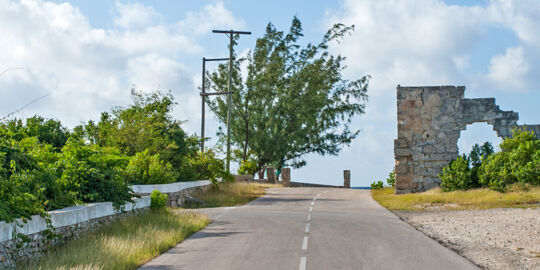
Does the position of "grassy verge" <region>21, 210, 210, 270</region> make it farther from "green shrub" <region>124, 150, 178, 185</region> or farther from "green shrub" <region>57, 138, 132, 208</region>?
"green shrub" <region>124, 150, 178, 185</region>

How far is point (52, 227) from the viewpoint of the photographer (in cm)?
1126

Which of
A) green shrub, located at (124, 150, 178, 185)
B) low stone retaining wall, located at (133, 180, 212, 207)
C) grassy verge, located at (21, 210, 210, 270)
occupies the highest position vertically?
green shrub, located at (124, 150, 178, 185)

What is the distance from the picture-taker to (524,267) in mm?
11297

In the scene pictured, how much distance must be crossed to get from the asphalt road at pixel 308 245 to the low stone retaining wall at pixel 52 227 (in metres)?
2.07

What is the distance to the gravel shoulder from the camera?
12117mm

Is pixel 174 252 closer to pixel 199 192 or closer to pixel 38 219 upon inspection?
pixel 38 219

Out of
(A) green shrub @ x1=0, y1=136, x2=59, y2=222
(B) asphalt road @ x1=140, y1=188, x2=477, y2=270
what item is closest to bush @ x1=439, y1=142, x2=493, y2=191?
(B) asphalt road @ x1=140, y1=188, x2=477, y2=270

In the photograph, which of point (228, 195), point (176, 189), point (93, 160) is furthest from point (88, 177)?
point (228, 195)

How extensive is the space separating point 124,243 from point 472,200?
1960 centimetres

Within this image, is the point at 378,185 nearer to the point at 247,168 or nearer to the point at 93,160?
the point at 247,168

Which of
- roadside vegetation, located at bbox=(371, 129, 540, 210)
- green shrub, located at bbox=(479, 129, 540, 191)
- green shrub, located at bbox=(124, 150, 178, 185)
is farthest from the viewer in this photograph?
green shrub, located at bbox=(479, 129, 540, 191)

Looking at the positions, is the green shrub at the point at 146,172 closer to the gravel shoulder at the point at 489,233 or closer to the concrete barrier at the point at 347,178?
the gravel shoulder at the point at 489,233

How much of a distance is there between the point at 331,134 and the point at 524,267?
4386 centimetres

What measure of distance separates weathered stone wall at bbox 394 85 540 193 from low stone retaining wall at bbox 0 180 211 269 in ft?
66.0
